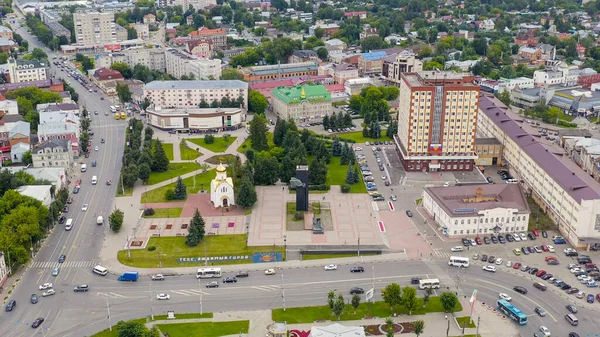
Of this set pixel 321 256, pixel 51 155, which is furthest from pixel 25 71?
pixel 321 256

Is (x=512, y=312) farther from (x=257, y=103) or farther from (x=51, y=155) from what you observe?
(x=257, y=103)

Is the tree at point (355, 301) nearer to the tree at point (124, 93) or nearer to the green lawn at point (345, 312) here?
the green lawn at point (345, 312)

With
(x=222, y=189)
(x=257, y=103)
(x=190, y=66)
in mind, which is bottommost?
(x=222, y=189)

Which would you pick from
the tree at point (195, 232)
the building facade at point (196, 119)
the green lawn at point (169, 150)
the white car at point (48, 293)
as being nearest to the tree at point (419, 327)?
the tree at point (195, 232)

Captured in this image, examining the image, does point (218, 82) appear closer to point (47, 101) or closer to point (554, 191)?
point (47, 101)

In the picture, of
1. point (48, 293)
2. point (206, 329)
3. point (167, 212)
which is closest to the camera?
point (206, 329)

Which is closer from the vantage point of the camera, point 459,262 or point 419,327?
point 419,327

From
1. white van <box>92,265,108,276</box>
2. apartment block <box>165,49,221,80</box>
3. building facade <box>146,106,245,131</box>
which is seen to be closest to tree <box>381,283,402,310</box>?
white van <box>92,265,108,276</box>
